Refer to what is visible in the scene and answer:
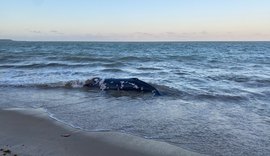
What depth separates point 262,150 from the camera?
19.6 feet

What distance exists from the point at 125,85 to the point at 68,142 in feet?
22.2

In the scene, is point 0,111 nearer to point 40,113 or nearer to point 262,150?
point 40,113

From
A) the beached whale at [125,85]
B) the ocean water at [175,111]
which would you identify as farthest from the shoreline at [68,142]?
the beached whale at [125,85]

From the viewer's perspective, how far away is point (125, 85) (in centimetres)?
1295

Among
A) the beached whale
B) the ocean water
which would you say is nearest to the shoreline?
the ocean water

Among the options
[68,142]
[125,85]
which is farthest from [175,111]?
[125,85]

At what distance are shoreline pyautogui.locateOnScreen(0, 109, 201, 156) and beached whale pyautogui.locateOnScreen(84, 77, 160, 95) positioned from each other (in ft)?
16.7

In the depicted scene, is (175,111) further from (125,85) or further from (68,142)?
(125,85)

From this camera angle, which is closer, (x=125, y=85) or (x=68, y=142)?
(x=68, y=142)

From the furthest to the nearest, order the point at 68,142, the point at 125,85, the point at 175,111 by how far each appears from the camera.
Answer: the point at 125,85
the point at 175,111
the point at 68,142

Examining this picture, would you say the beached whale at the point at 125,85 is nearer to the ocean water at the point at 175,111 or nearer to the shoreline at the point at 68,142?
the ocean water at the point at 175,111

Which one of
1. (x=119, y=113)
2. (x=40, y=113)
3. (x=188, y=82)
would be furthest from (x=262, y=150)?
(x=188, y=82)

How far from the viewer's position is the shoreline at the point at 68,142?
18.9ft

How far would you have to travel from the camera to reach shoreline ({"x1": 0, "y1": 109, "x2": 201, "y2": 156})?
5758 millimetres
